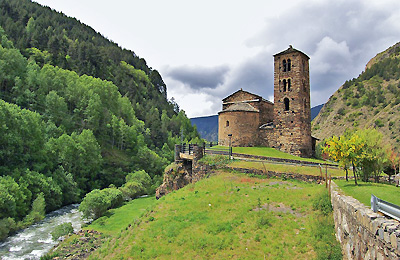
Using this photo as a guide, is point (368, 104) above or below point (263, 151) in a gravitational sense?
above

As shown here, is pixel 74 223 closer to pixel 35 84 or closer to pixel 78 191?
pixel 78 191

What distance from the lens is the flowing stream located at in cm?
2395

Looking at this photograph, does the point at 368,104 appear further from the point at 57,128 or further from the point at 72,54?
the point at 72,54

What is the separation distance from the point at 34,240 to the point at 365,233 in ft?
102

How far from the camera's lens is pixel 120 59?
15162 cm

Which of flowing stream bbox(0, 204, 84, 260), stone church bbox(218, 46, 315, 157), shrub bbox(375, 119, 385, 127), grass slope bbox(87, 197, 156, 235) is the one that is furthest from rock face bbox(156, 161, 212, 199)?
shrub bbox(375, 119, 385, 127)

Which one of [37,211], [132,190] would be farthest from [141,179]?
[37,211]

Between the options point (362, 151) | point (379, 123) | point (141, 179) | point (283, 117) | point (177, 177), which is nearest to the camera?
point (362, 151)

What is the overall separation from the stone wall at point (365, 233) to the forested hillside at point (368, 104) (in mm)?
81735

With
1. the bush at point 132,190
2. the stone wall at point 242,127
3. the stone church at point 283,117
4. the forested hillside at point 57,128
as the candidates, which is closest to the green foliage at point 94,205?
the forested hillside at point 57,128

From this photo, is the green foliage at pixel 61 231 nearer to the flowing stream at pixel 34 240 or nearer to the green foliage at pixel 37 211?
the flowing stream at pixel 34 240

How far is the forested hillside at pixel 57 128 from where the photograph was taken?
3653 centimetres

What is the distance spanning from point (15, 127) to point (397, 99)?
363 feet

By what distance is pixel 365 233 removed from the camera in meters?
7.48
